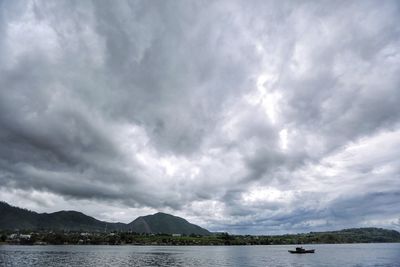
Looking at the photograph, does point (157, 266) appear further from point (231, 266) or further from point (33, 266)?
point (33, 266)

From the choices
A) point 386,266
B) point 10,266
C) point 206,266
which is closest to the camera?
point 10,266

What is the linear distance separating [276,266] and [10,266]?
344 feet

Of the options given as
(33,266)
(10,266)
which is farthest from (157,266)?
(10,266)

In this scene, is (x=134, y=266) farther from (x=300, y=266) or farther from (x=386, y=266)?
(x=386, y=266)

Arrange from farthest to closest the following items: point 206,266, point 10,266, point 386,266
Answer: point 206,266 < point 386,266 < point 10,266

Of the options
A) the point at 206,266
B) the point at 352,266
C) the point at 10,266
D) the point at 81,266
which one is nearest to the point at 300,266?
the point at 352,266

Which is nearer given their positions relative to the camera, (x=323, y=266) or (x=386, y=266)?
(x=386, y=266)

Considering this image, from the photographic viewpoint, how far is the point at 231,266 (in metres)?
137

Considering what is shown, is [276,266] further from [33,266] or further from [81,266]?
[33,266]

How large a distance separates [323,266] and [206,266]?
165 ft

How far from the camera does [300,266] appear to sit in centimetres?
13800

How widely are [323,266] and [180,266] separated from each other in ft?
202

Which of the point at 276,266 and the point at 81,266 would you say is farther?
the point at 276,266

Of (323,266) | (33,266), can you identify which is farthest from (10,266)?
(323,266)
